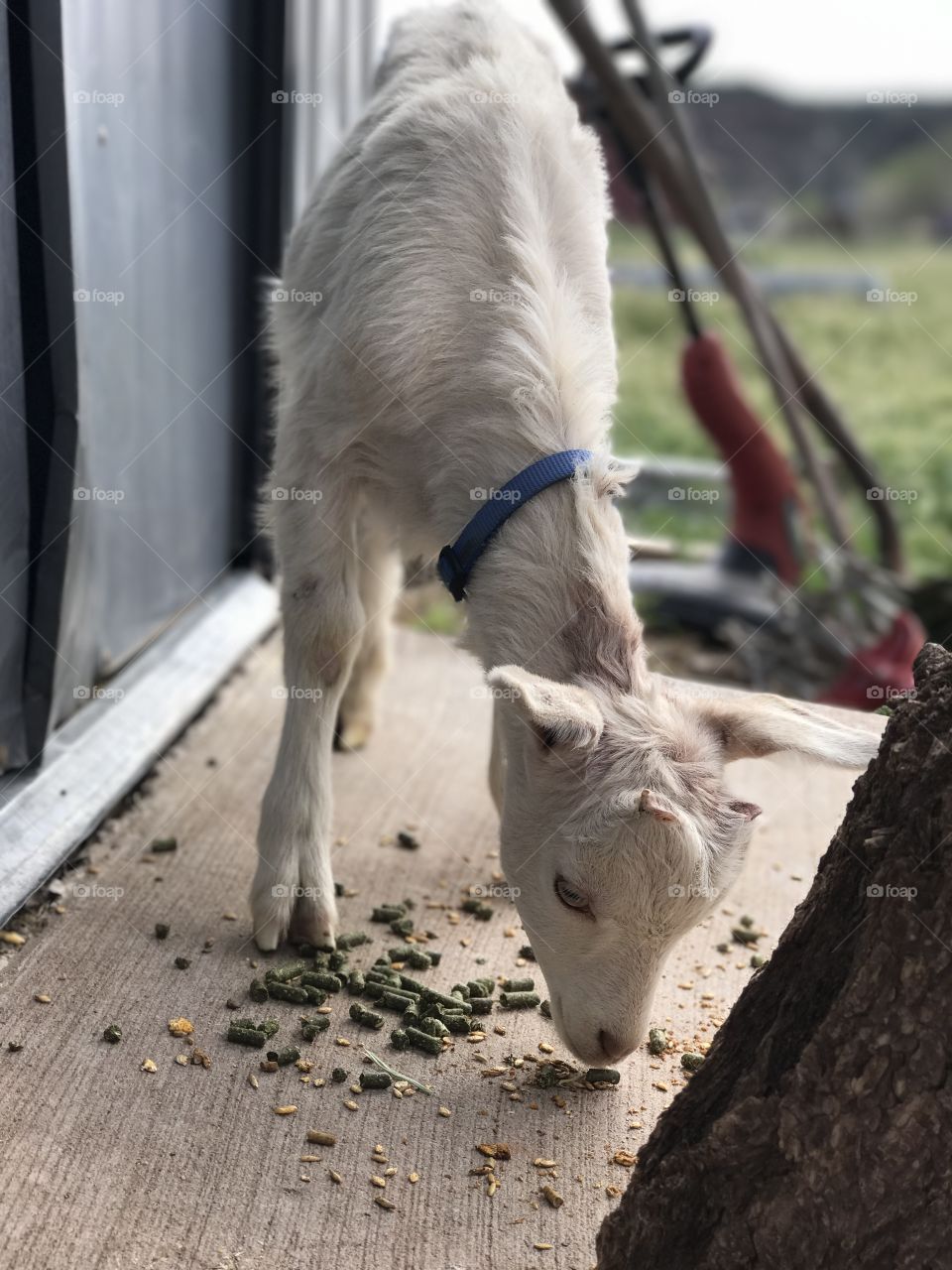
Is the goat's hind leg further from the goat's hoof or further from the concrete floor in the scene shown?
the concrete floor

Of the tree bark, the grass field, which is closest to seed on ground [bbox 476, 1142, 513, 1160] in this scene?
the tree bark

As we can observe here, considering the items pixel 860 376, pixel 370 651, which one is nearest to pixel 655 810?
pixel 370 651

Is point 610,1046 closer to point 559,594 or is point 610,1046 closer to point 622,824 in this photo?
point 622,824

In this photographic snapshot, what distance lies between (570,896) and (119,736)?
2.00 metres

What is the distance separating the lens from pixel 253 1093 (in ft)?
9.04

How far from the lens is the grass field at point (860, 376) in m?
9.23

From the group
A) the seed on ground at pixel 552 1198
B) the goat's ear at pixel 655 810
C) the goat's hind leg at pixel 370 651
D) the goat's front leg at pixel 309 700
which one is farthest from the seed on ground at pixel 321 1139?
the goat's hind leg at pixel 370 651

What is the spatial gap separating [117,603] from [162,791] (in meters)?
0.84

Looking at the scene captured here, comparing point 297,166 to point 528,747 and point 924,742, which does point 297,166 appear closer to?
point 528,747

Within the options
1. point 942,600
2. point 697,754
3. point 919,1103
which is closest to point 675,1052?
point 697,754

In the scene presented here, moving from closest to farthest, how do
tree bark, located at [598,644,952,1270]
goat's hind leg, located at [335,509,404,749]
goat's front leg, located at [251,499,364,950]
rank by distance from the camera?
tree bark, located at [598,644,952,1270], goat's front leg, located at [251,499,364,950], goat's hind leg, located at [335,509,404,749]

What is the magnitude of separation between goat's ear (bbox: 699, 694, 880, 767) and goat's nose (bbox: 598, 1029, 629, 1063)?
64 cm

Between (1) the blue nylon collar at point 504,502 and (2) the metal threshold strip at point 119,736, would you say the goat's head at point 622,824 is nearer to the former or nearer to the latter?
(1) the blue nylon collar at point 504,502

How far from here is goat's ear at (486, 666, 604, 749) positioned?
2.46 meters
